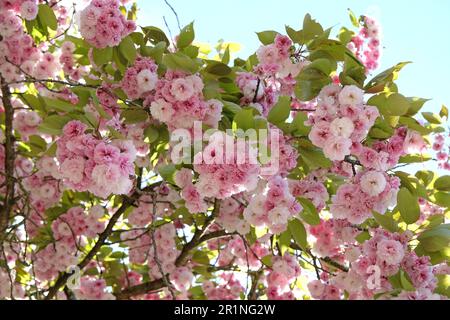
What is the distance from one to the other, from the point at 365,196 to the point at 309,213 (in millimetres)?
223

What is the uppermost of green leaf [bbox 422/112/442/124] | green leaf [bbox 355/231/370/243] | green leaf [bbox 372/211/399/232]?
green leaf [bbox 422/112/442/124]

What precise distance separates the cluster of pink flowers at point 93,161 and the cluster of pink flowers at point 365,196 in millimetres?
814

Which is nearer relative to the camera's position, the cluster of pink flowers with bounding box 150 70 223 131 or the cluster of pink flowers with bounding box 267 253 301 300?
the cluster of pink flowers with bounding box 150 70 223 131

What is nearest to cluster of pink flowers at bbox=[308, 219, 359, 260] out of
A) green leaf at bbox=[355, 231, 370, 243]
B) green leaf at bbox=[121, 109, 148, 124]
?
green leaf at bbox=[355, 231, 370, 243]

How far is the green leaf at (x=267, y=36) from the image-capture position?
2.41 metres

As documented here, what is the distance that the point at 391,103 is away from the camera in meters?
2.17

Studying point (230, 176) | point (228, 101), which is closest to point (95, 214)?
point (228, 101)

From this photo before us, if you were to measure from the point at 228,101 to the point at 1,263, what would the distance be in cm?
173

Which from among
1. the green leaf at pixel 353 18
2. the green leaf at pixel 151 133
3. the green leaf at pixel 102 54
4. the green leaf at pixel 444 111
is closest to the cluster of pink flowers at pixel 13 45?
the green leaf at pixel 102 54

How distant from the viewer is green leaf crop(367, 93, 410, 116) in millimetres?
2164

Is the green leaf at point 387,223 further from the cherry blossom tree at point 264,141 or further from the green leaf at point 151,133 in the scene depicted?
the green leaf at point 151,133

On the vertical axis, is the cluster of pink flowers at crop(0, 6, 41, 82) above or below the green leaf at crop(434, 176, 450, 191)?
above

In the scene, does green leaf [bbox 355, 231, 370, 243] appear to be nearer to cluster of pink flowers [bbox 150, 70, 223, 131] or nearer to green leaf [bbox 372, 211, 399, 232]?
green leaf [bbox 372, 211, 399, 232]

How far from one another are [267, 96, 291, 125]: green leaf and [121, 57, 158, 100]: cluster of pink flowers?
507mm
